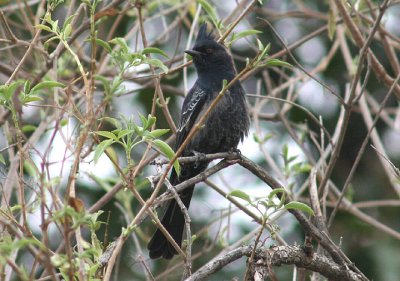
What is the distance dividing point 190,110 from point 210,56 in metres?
0.61

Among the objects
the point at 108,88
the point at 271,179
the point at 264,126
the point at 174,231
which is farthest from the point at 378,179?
the point at 108,88

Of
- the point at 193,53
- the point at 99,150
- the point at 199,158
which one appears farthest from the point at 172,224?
the point at 99,150

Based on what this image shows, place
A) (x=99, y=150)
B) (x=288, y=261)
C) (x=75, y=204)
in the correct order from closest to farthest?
(x=75, y=204), (x=99, y=150), (x=288, y=261)

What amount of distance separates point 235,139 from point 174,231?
1.01m

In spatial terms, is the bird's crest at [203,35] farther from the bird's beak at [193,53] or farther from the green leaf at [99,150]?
the green leaf at [99,150]

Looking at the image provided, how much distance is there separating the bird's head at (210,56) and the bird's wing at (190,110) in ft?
0.98

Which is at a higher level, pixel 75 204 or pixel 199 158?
pixel 199 158

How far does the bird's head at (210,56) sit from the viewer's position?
589 cm

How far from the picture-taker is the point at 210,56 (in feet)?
19.8

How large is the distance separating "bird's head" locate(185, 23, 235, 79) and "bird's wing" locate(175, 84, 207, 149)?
297 mm

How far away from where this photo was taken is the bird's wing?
18.5ft

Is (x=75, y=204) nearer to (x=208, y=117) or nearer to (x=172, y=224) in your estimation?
(x=172, y=224)

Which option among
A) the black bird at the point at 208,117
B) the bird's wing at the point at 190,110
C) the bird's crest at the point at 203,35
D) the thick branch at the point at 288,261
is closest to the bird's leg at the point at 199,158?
the black bird at the point at 208,117

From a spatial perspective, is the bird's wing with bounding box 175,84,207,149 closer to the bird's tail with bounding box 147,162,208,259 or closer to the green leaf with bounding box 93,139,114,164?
the bird's tail with bounding box 147,162,208,259
